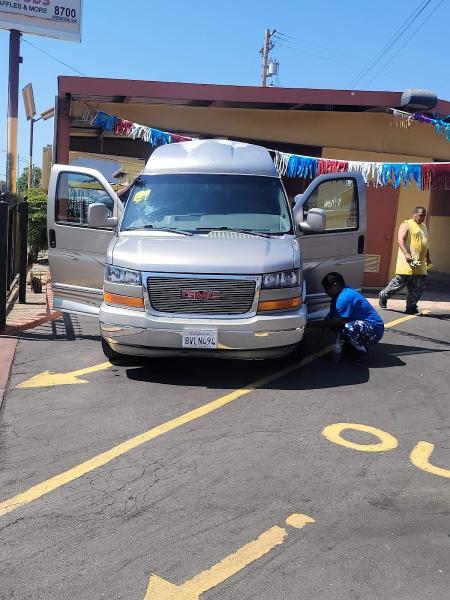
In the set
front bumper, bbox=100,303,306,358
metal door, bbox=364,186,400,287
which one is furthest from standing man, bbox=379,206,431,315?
front bumper, bbox=100,303,306,358

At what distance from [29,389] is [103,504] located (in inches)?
97.6

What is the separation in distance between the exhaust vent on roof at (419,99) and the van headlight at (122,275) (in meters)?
8.11

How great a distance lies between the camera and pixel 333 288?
6.59 metres

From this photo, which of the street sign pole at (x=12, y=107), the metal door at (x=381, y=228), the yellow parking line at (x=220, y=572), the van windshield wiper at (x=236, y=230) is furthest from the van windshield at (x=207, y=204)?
the street sign pole at (x=12, y=107)

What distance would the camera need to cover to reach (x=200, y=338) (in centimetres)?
536

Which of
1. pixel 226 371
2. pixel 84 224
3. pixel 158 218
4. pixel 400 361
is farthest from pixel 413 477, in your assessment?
pixel 84 224

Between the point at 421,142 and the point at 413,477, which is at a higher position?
the point at 421,142

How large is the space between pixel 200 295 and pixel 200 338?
40 cm

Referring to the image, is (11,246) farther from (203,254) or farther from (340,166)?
(340,166)

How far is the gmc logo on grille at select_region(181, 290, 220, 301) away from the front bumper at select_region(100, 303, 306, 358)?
0.65ft

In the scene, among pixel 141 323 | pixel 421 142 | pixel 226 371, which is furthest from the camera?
pixel 421 142

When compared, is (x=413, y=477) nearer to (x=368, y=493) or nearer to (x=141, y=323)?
(x=368, y=493)

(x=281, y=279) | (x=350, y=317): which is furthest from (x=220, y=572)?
(x=350, y=317)

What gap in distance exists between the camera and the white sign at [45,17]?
14.0 metres
